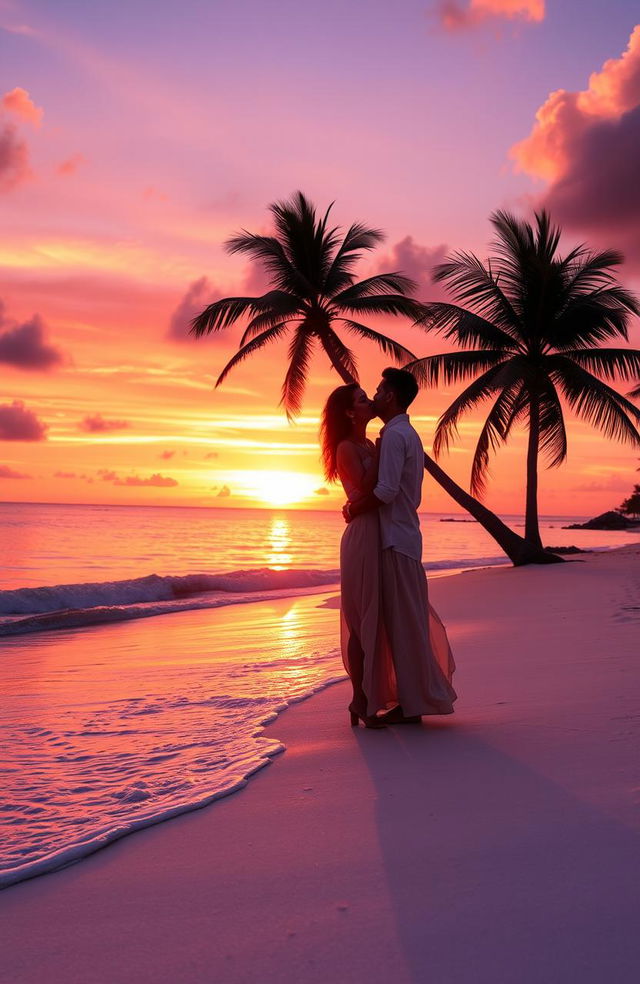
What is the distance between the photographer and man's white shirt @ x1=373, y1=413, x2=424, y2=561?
4543 mm

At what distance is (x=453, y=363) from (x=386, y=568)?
16.4 meters

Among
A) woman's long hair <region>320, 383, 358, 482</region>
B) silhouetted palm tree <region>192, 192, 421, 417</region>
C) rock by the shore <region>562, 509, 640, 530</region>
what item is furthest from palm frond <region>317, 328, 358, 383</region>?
rock by the shore <region>562, 509, 640, 530</region>

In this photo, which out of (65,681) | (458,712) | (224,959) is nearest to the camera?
(224,959)

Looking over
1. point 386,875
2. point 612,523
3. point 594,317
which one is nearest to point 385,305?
point 594,317

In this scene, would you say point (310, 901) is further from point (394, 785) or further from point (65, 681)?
point (65, 681)

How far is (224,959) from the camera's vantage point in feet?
6.85

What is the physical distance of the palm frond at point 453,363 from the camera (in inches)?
796

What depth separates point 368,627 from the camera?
4.55 m

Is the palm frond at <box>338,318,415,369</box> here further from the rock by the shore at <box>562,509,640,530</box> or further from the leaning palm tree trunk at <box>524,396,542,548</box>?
the rock by the shore at <box>562,509,640,530</box>

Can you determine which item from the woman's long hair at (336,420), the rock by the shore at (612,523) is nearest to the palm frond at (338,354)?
the woman's long hair at (336,420)

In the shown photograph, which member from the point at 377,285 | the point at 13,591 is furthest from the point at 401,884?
the point at 377,285

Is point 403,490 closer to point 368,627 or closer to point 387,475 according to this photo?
point 387,475

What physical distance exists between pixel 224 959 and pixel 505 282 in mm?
19666

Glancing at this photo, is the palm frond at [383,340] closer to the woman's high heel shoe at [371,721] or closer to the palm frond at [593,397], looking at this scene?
the palm frond at [593,397]
